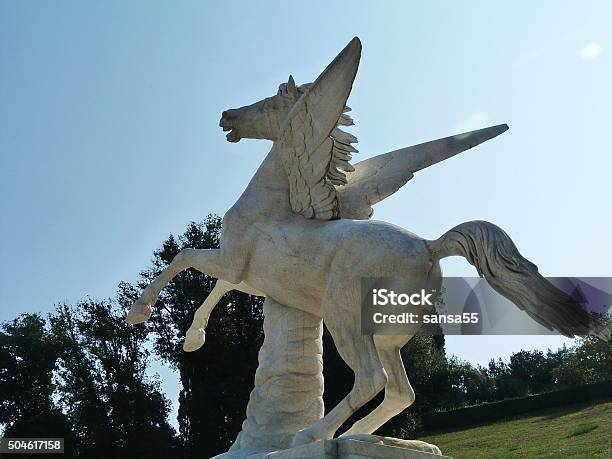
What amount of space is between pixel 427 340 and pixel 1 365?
15.6 metres

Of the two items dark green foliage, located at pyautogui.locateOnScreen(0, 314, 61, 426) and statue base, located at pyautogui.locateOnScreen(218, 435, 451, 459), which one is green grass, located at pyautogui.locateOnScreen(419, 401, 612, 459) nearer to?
statue base, located at pyautogui.locateOnScreen(218, 435, 451, 459)

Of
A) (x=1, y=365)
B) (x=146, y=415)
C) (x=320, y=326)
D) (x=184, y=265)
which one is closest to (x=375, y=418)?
(x=320, y=326)

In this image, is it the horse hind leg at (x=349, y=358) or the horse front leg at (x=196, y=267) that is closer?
the horse hind leg at (x=349, y=358)

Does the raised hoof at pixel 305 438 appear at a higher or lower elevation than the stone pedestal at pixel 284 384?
lower

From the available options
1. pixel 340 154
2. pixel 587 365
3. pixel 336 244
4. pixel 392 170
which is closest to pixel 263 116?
pixel 340 154

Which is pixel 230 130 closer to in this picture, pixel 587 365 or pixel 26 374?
pixel 26 374

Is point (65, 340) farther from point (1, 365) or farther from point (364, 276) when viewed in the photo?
point (364, 276)

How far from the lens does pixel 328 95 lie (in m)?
6.37

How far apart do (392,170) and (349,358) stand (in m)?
2.03

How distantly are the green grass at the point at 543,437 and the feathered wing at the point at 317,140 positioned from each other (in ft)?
36.5

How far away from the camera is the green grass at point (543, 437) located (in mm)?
17016

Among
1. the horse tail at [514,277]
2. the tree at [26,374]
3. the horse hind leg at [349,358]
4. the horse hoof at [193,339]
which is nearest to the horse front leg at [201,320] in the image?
the horse hoof at [193,339]

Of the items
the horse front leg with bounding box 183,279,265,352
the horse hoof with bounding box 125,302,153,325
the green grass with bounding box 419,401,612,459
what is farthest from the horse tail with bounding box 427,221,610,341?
the green grass with bounding box 419,401,612,459

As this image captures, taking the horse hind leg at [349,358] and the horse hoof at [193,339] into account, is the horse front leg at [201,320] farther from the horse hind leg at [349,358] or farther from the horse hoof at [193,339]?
the horse hind leg at [349,358]
